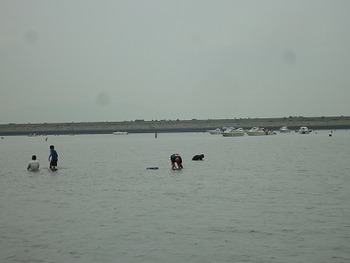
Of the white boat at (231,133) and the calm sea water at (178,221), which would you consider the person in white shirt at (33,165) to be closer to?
the calm sea water at (178,221)

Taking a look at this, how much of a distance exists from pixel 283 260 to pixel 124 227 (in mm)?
6122

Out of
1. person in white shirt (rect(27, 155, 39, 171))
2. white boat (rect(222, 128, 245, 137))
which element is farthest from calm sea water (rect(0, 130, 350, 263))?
white boat (rect(222, 128, 245, 137))

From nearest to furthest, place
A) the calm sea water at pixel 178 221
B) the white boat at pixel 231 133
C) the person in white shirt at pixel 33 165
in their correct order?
1. the calm sea water at pixel 178 221
2. the person in white shirt at pixel 33 165
3. the white boat at pixel 231 133

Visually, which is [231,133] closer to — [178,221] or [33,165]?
[33,165]

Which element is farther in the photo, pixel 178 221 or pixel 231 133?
pixel 231 133

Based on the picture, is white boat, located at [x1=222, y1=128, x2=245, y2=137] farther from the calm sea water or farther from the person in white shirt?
the calm sea water

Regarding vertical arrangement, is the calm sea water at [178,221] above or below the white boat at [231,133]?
below

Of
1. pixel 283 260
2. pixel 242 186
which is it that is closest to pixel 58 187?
pixel 242 186

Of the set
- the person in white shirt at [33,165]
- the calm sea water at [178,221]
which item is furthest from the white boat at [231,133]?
the calm sea water at [178,221]

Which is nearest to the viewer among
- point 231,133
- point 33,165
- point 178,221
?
point 178,221

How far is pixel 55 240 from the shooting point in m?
16.3

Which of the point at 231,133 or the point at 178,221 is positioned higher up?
the point at 231,133

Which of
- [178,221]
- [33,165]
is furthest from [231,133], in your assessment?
[178,221]

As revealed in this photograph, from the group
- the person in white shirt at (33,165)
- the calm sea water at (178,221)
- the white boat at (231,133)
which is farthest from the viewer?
the white boat at (231,133)
